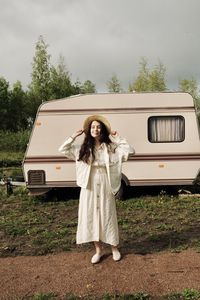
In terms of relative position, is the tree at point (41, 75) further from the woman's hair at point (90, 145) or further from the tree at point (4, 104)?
the woman's hair at point (90, 145)

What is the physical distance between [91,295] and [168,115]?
21.5ft

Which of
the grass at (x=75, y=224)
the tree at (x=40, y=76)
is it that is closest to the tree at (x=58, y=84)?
A: the tree at (x=40, y=76)

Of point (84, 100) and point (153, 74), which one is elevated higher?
point (153, 74)

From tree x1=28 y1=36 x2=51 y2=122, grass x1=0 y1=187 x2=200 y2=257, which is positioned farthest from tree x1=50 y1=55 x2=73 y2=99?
grass x1=0 y1=187 x2=200 y2=257

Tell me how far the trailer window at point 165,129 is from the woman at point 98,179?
16.5 ft

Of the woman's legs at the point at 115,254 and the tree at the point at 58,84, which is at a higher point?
the tree at the point at 58,84

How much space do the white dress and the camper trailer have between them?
192 inches

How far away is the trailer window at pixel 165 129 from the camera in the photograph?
33.3ft

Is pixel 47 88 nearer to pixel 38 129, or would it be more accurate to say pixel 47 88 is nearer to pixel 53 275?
pixel 38 129

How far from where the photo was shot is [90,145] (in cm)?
521

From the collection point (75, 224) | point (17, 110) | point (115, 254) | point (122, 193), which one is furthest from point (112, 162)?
point (17, 110)

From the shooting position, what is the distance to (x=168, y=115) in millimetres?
10148

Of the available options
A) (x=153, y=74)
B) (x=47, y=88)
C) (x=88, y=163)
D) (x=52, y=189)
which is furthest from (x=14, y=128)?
(x=88, y=163)

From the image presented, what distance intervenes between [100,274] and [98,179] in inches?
46.1
